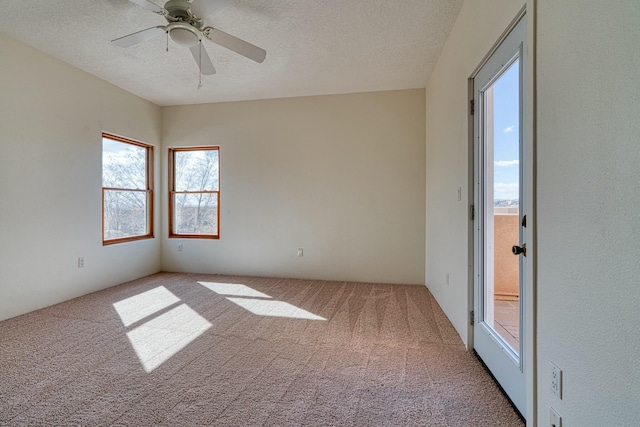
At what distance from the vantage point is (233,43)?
8.04ft

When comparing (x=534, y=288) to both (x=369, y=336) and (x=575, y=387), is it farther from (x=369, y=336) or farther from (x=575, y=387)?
(x=369, y=336)

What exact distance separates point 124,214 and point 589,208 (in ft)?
16.7

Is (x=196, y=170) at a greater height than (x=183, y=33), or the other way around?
(x=183, y=33)

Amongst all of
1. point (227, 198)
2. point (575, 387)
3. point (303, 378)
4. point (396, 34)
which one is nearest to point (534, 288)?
point (575, 387)

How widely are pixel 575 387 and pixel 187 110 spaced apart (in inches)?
213

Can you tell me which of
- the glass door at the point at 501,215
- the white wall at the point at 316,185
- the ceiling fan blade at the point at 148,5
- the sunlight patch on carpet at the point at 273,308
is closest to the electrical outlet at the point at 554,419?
the glass door at the point at 501,215

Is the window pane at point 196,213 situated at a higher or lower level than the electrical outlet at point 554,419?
higher

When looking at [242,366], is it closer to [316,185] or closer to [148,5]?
[148,5]

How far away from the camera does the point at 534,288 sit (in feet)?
4.37

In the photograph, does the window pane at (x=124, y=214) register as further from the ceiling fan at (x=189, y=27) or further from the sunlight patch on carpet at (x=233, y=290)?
the ceiling fan at (x=189, y=27)

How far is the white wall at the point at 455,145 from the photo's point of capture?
1.98 metres

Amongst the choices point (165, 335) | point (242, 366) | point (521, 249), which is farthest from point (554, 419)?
point (165, 335)

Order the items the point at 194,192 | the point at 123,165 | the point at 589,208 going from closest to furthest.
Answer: the point at 589,208, the point at 123,165, the point at 194,192

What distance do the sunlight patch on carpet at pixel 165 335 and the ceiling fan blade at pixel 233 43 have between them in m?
2.47
